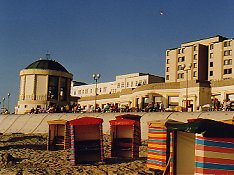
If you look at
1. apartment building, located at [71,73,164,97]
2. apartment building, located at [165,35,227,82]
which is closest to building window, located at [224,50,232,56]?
apartment building, located at [165,35,227,82]

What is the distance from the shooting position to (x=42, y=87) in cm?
6059

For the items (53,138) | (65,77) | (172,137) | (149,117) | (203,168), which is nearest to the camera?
(203,168)

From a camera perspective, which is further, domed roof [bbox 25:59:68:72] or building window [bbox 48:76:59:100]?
domed roof [bbox 25:59:68:72]

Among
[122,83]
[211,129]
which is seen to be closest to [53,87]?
[122,83]

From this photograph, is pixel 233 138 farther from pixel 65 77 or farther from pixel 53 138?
pixel 65 77

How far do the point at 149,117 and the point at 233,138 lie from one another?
57.0ft

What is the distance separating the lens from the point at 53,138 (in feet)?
67.8

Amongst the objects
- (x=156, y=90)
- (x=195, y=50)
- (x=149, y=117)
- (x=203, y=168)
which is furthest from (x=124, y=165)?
(x=195, y=50)

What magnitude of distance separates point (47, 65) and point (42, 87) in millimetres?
4174

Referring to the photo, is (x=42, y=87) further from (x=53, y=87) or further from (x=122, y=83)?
(x=122, y=83)

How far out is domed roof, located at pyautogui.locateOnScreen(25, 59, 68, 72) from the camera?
6209 cm

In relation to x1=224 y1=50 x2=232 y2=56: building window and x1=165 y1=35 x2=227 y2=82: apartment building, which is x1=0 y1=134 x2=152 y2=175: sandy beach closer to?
→ x1=165 y1=35 x2=227 y2=82: apartment building

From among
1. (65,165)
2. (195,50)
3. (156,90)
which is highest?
(195,50)

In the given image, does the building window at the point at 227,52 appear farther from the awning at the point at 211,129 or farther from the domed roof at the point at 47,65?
the awning at the point at 211,129
